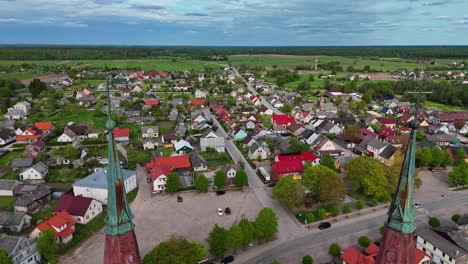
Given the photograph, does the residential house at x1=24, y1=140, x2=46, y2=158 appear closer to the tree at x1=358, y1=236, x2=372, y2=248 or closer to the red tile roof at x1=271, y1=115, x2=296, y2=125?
the red tile roof at x1=271, y1=115, x2=296, y2=125

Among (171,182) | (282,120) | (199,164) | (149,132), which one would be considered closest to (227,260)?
(171,182)

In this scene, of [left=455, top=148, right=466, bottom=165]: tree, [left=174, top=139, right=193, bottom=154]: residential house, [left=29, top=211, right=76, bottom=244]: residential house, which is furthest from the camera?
[left=174, top=139, right=193, bottom=154]: residential house

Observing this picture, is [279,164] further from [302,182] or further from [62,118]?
[62,118]

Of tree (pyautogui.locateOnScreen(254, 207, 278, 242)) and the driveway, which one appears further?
the driveway

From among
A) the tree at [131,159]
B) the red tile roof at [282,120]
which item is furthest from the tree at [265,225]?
the red tile roof at [282,120]

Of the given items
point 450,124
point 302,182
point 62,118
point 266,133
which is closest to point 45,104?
point 62,118

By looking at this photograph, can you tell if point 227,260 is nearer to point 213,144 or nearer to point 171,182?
point 171,182

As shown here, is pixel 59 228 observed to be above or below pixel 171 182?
below

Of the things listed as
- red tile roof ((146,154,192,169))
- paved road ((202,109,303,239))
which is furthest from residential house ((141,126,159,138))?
red tile roof ((146,154,192,169))
